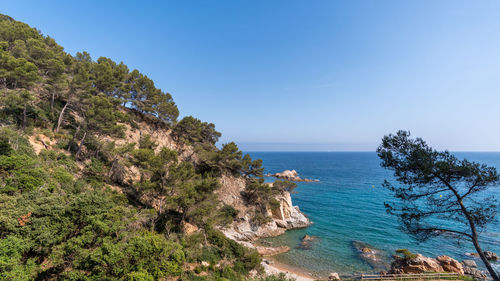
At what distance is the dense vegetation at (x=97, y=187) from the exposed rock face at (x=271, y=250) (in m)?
4.70

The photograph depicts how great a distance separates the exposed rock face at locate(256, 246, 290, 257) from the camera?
65.3ft

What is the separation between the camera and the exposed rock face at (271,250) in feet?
65.3

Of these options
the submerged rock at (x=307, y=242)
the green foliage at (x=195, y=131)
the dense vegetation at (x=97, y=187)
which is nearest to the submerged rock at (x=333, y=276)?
the submerged rock at (x=307, y=242)

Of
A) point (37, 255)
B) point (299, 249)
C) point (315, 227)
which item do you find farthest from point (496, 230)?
point (37, 255)

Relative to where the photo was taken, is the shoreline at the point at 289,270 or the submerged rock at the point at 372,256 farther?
the submerged rock at the point at 372,256

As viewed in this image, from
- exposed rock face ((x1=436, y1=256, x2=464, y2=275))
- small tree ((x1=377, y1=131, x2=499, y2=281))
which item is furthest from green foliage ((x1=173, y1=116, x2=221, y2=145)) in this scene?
exposed rock face ((x1=436, y1=256, x2=464, y2=275))

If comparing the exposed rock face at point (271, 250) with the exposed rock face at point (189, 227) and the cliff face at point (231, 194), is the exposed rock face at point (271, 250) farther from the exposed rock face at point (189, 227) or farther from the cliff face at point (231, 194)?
the exposed rock face at point (189, 227)

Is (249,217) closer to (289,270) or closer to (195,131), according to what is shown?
(289,270)

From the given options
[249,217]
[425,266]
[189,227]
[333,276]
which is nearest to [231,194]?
[249,217]

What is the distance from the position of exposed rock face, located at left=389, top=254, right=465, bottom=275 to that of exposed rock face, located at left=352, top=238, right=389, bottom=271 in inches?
36.7

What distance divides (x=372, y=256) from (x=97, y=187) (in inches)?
1125

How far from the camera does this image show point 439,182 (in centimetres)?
909

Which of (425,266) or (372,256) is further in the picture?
(372,256)

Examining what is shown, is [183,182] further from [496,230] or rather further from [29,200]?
[496,230]
